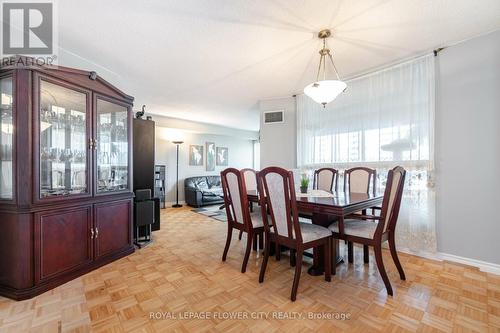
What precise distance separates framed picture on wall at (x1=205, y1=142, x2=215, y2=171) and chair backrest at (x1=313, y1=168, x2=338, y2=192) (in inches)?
173

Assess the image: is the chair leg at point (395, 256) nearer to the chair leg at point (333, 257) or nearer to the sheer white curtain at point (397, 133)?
the chair leg at point (333, 257)

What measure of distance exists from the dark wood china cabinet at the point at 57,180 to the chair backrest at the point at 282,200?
180 cm

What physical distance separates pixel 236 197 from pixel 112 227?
1.47 m

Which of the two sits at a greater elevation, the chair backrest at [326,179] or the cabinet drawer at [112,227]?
the chair backrest at [326,179]

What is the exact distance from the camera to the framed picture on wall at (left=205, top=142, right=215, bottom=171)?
7.10m

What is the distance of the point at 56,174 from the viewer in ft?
7.10

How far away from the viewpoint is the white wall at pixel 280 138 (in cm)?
424

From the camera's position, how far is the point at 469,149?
2.41 metres

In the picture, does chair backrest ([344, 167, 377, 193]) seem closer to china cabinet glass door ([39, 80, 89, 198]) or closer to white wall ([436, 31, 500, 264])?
white wall ([436, 31, 500, 264])

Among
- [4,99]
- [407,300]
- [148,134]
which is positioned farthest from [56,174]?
[407,300]

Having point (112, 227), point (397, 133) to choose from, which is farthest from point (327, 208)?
point (112, 227)

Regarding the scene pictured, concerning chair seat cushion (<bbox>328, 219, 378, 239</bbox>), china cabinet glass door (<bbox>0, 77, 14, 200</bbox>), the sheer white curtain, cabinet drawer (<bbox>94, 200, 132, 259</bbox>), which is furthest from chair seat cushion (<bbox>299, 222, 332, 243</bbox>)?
china cabinet glass door (<bbox>0, 77, 14, 200</bbox>)

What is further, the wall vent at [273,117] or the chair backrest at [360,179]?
the wall vent at [273,117]

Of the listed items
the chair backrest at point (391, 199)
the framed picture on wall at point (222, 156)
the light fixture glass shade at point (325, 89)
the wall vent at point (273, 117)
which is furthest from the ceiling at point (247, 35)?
the framed picture on wall at point (222, 156)
